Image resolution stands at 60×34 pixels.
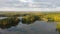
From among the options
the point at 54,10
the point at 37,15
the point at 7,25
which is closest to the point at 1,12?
the point at 7,25

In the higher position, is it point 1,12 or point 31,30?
point 1,12

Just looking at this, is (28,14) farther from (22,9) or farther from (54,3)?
(54,3)

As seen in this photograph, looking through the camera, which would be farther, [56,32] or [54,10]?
[56,32]

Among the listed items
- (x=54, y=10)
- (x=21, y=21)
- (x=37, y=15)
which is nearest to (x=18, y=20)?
(x=21, y=21)
